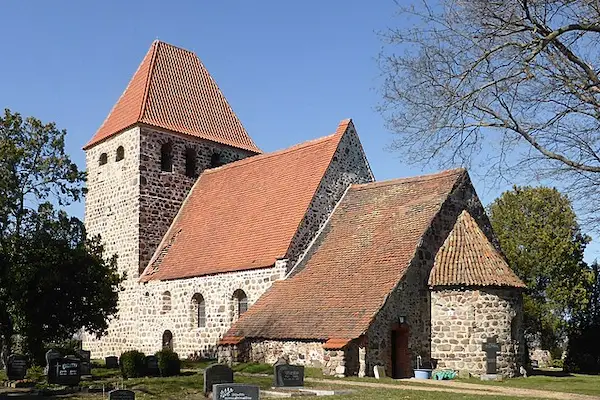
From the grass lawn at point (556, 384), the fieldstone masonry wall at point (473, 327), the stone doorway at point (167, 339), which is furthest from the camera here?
the stone doorway at point (167, 339)

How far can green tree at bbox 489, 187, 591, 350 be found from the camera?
41.6 m

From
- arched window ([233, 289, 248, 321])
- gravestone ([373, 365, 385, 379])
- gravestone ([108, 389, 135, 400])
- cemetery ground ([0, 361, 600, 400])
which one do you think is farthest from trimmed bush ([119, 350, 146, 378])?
gravestone ([108, 389, 135, 400])

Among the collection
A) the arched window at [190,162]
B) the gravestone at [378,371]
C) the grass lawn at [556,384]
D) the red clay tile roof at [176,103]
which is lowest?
the grass lawn at [556,384]

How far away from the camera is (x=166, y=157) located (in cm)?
3425

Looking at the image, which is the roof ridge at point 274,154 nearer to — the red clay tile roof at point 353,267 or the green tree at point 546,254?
the red clay tile roof at point 353,267

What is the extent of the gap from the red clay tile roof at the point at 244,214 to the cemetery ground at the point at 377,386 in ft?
17.8

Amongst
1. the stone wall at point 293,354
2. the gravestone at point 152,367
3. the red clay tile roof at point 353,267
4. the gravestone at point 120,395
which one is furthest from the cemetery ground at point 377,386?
the gravestone at point 120,395

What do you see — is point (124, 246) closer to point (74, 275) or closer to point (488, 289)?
point (74, 275)

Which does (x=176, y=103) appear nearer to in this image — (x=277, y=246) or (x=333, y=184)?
(x=333, y=184)

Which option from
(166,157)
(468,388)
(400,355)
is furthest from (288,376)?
(166,157)

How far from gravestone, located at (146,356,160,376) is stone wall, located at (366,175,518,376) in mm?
6390

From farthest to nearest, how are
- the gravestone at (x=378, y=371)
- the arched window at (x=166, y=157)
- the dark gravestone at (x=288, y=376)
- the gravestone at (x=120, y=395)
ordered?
the arched window at (x=166, y=157) → the gravestone at (x=378, y=371) → the dark gravestone at (x=288, y=376) → the gravestone at (x=120, y=395)

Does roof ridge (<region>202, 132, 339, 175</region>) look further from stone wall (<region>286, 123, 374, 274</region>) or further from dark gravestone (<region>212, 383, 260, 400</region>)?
dark gravestone (<region>212, 383, 260, 400</region>)

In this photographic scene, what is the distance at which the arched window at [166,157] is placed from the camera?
111 ft
